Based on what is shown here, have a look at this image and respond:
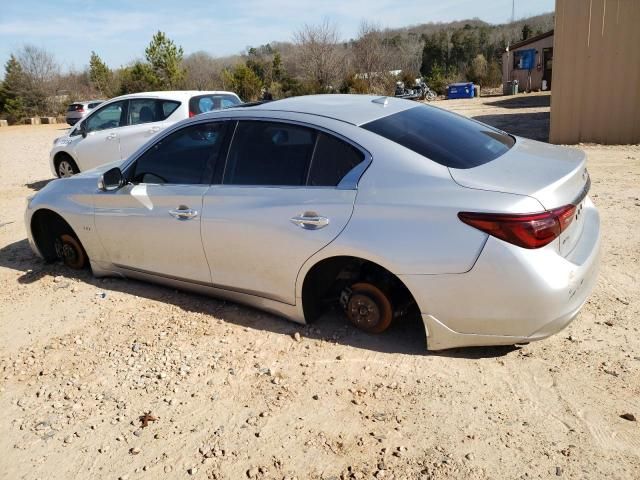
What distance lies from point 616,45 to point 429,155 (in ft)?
33.0

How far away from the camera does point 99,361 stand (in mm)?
3758

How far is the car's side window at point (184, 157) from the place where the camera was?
4.14m

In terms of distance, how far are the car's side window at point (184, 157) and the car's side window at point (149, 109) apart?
5.33 m

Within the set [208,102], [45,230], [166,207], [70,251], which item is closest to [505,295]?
[166,207]

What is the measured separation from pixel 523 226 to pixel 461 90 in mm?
32577

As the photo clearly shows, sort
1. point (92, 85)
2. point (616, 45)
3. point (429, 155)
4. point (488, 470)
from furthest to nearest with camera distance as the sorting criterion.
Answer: point (92, 85)
point (616, 45)
point (429, 155)
point (488, 470)

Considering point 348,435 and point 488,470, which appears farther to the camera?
point 348,435

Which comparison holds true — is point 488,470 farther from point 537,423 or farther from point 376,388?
point 376,388

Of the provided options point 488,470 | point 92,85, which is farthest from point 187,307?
point 92,85

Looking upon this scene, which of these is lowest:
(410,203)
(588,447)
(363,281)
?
(588,447)

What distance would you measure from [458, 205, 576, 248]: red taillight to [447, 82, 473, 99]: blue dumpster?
32.1 metres

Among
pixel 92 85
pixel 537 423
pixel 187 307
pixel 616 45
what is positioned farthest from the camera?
pixel 92 85

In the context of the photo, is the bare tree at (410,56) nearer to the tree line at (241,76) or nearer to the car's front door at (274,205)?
the tree line at (241,76)

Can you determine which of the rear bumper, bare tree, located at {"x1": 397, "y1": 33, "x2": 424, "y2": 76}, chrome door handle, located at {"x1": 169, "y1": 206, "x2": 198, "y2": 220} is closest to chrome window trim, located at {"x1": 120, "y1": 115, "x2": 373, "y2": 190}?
chrome door handle, located at {"x1": 169, "y1": 206, "x2": 198, "y2": 220}
